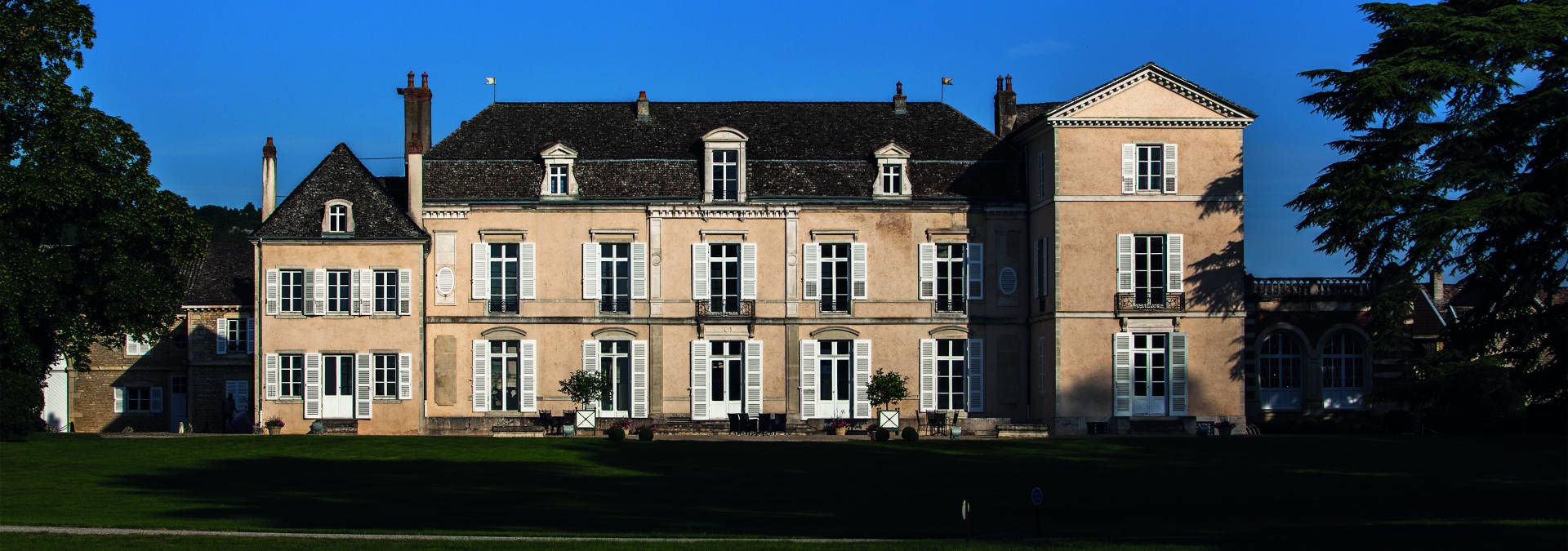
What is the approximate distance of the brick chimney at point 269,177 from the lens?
1935 inches

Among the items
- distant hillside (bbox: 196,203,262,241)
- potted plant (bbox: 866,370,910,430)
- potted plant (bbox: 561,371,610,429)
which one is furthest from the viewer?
distant hillside (bbox: 196,203,262,241)

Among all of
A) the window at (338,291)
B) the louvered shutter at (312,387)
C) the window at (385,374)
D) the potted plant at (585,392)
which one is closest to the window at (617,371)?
the potted plant at (585,392)

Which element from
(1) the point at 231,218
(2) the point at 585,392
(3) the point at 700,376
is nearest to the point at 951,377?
(3) the point at 700,376

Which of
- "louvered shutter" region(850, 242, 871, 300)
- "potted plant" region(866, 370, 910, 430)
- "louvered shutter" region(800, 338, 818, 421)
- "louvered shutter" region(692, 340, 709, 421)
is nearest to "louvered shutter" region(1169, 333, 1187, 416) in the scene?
"potted plant" region(866, 370, 910, 430)

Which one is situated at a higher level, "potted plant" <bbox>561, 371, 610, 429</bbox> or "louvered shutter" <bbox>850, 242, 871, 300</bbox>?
"louvered shutter" <bbox>850, 242, 871, 300</bbox>

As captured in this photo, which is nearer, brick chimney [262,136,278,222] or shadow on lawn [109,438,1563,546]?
shadow on lawn [109,438,1563,546]

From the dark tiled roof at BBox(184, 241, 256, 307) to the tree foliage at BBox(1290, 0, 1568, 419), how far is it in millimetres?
29298

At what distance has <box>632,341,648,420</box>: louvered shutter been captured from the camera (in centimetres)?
4625

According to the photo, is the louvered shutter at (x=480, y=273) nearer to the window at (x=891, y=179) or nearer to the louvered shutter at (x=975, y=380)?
the window at (x=891, y=179)

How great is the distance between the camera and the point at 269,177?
49219mm

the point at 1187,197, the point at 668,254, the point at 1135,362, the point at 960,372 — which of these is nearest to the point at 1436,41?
the point at 1187,197

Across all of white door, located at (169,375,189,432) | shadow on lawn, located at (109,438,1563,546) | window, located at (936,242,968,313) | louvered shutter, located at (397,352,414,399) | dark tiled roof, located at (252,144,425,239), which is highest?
dark tiled roof, located at (252,144,425,239)

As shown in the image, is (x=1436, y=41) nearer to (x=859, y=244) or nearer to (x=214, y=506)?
(x=859, y=244)

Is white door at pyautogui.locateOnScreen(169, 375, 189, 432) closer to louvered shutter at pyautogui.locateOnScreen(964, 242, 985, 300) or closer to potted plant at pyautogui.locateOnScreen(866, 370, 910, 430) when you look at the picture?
potted plant at pyautogui.locateOnScreen(866, 370, 910, 430)
